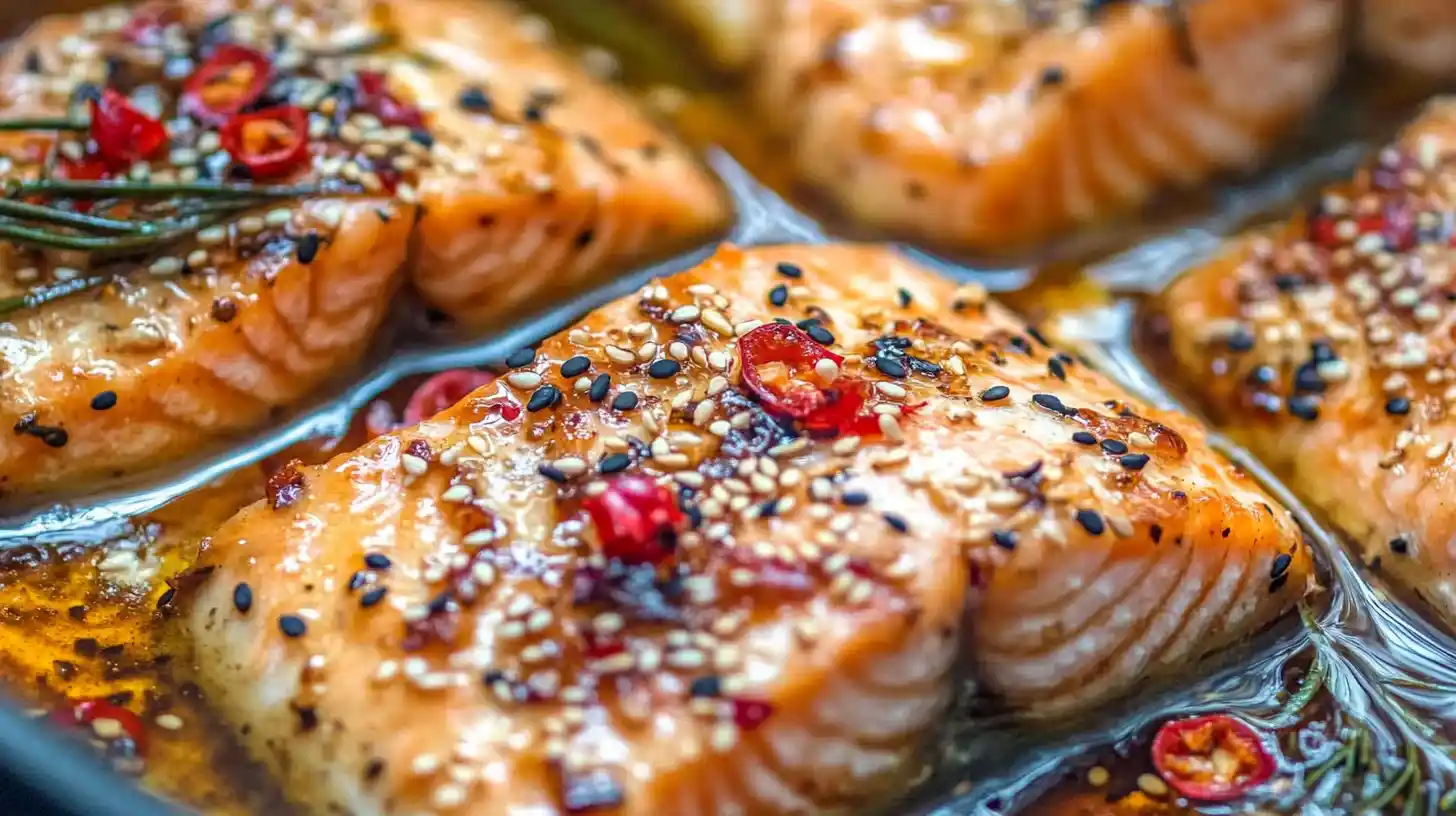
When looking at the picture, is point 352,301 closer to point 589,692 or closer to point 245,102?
point 245,102

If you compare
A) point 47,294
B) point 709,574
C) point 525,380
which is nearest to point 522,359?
point 525,380

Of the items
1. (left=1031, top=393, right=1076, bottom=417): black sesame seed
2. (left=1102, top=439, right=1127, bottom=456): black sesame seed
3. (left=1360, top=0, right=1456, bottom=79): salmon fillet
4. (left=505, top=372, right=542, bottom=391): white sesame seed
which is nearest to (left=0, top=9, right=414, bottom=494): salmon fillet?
(left=505, top=372, right=542, bottom=391): white sesame seed

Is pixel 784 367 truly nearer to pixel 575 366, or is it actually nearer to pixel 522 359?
pixel 575 366

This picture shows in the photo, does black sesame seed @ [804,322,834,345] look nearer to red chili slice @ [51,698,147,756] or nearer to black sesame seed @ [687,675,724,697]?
black sesame seed @ [687,675,724,697]

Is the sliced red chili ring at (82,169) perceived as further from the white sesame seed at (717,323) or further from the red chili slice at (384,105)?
the white sesame seed at (717,323)

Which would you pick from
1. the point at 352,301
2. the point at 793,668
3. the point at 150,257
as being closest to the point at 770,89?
the point at 352,301

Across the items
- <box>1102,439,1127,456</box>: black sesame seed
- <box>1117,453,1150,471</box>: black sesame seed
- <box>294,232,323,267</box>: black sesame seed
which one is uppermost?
<box>1117,453,1150,471</box>: black sesame seed
